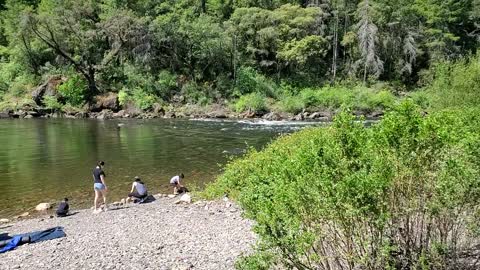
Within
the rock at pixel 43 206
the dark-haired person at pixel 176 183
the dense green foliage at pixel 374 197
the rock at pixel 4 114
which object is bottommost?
the rock at pixel 43 206

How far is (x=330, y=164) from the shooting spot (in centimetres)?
640

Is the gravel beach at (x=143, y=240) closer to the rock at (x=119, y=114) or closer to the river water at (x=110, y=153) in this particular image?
the river water at (x=110, y=153)

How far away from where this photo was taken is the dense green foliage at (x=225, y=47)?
2452 inches

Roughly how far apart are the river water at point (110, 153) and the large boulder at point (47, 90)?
10176 millimetres

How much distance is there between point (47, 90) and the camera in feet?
196

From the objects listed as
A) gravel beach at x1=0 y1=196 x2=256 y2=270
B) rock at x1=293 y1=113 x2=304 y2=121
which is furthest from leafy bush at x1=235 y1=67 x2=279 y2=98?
gravel beach at x1=0 y1=196 x2=256 y2=270

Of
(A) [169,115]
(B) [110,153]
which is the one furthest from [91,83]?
(B) [110,153]

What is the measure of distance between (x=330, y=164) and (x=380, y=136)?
0.95 meters

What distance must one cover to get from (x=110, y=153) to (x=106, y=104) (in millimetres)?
30848

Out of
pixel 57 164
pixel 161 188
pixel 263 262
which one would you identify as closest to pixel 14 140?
pixel 57 164

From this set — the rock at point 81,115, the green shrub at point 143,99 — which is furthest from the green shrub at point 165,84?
the rock at point 81,115

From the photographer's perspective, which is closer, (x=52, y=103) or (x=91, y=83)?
(x=52, y=103)

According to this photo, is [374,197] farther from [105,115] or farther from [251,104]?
[105,115]

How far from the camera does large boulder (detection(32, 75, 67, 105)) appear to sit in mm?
59031
